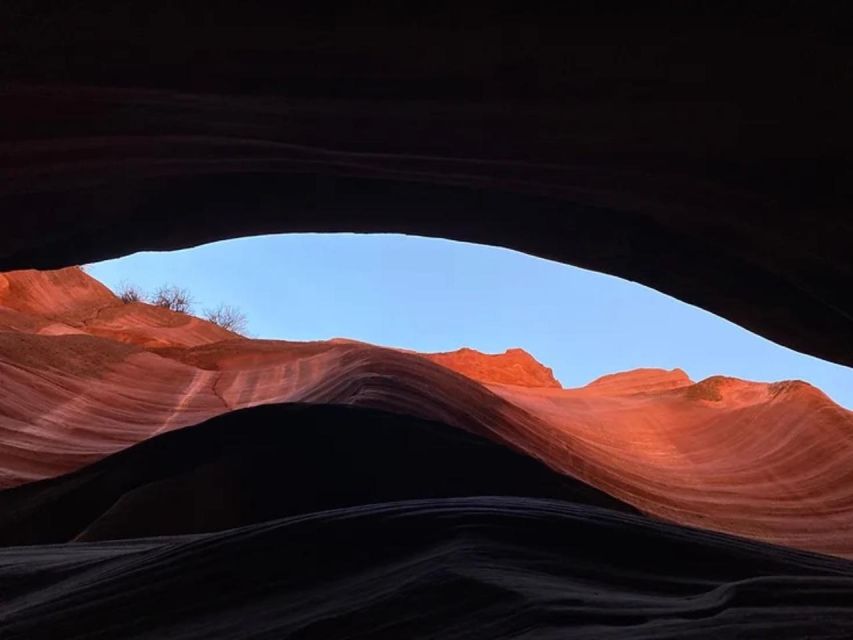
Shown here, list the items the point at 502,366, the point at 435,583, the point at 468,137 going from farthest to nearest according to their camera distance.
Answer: the point at 502,366 < the point at 468,137 < the point at 435,583

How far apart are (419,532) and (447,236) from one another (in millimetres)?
1417

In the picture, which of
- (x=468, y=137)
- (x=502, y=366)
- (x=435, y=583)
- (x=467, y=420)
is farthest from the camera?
(x=502, y=366)

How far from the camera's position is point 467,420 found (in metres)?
3.64

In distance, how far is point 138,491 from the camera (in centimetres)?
272

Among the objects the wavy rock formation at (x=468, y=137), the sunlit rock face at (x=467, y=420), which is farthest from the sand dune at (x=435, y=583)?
the sunlit rock face at (x=467, y=420)

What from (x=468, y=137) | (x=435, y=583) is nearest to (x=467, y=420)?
(x=468, y=137)

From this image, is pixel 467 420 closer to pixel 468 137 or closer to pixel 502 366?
pixel 468 137

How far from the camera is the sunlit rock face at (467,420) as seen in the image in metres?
3.53

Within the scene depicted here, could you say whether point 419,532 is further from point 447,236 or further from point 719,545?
point 447,236

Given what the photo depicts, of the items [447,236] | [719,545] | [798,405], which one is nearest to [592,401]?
[798,405]

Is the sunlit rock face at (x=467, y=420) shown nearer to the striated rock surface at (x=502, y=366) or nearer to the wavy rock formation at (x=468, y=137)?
the wavy rock formation at (x=468, y=137)

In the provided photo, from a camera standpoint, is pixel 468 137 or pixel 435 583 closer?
pixel 435 583

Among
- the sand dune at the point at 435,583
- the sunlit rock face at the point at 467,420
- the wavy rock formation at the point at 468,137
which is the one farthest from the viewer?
the sunlit rock face at the point at 467,420

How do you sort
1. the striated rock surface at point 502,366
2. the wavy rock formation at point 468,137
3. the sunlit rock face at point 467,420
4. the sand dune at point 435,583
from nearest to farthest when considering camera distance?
the sand dune at point 435,583 < the wavy rock formation at point 468,137 < the sunlit rock face at point 467,420 < the striated rock surface at point 502,366
